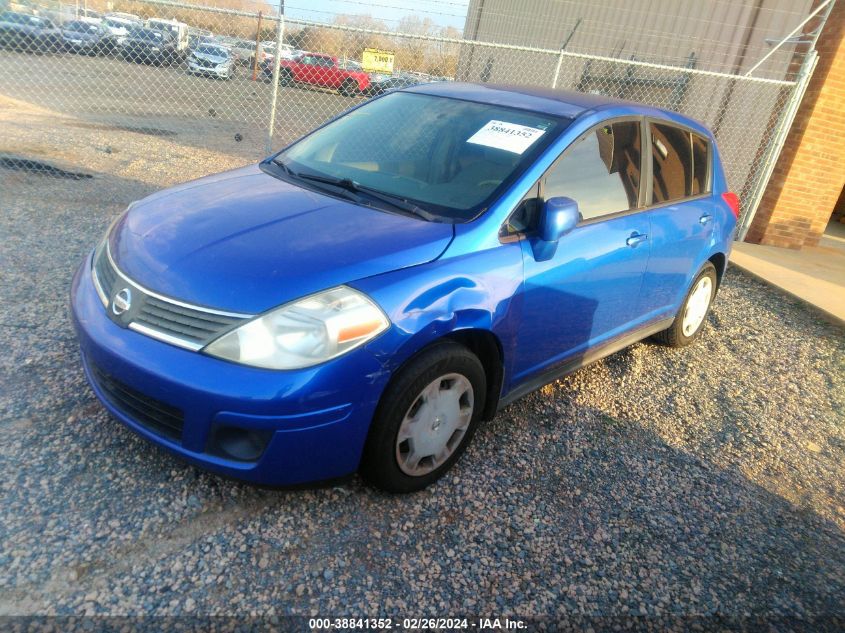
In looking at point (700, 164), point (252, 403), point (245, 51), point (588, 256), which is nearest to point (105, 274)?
point (252, 403)

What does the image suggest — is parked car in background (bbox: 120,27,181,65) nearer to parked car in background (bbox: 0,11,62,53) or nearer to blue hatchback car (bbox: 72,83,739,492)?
parked car in background (bbox: 0,11,62,53)

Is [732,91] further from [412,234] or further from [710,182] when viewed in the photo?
[412,234]

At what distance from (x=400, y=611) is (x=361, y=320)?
3.41 feet

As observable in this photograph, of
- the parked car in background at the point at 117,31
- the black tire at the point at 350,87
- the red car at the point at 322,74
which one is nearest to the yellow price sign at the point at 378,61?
the red car at the point at 322,74

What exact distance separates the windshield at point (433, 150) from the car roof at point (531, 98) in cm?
7

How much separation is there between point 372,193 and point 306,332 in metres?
1.05

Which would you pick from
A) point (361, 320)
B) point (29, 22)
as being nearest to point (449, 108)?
point (361, 320)

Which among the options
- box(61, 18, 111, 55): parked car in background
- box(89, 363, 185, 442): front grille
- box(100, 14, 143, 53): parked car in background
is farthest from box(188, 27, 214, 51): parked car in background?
box(89, 363, 185, 442): front grille

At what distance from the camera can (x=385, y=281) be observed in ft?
8.04

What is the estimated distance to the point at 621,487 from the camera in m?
3.11

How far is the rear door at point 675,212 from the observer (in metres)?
3.84

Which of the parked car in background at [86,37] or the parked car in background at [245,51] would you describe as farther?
the parked car in background at [86,37]

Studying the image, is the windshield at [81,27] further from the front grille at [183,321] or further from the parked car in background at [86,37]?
the front grille at [183,321]

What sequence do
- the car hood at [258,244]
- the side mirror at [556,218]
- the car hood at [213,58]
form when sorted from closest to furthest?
the car hood at [258,244] < the side mirror at [556,218] < the car hood at [213,58]
